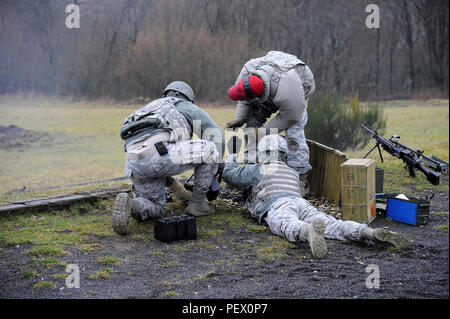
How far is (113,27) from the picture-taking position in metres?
10.5

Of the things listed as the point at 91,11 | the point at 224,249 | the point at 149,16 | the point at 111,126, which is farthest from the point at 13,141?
the point at 224,249

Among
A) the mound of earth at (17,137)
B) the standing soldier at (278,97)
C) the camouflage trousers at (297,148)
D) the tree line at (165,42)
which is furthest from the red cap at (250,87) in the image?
the mound of earth at (17,137)

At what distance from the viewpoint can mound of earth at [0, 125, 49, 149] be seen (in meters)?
9.40

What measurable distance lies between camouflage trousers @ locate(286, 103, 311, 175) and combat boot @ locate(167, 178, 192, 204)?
1078mm

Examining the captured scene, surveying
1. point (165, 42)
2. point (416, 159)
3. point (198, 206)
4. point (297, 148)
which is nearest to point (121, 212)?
point (198, 206)

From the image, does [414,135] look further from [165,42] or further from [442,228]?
[165,42]

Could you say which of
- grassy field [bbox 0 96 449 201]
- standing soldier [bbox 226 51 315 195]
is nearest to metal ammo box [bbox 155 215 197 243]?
standing soldier [bbox 226 51 315 195]

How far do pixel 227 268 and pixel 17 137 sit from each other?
771 centimetres

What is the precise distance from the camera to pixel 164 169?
4.07 m

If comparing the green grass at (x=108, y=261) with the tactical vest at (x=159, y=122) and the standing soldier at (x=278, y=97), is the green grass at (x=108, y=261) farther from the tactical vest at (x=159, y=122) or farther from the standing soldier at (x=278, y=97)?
the standing soldier at (x=278, y=97)

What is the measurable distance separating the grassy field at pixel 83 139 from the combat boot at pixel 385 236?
280 centimetres

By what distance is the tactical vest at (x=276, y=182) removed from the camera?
4094 millimetres

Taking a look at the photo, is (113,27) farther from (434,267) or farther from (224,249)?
(434,267)

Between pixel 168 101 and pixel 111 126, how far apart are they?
20.5 feet
